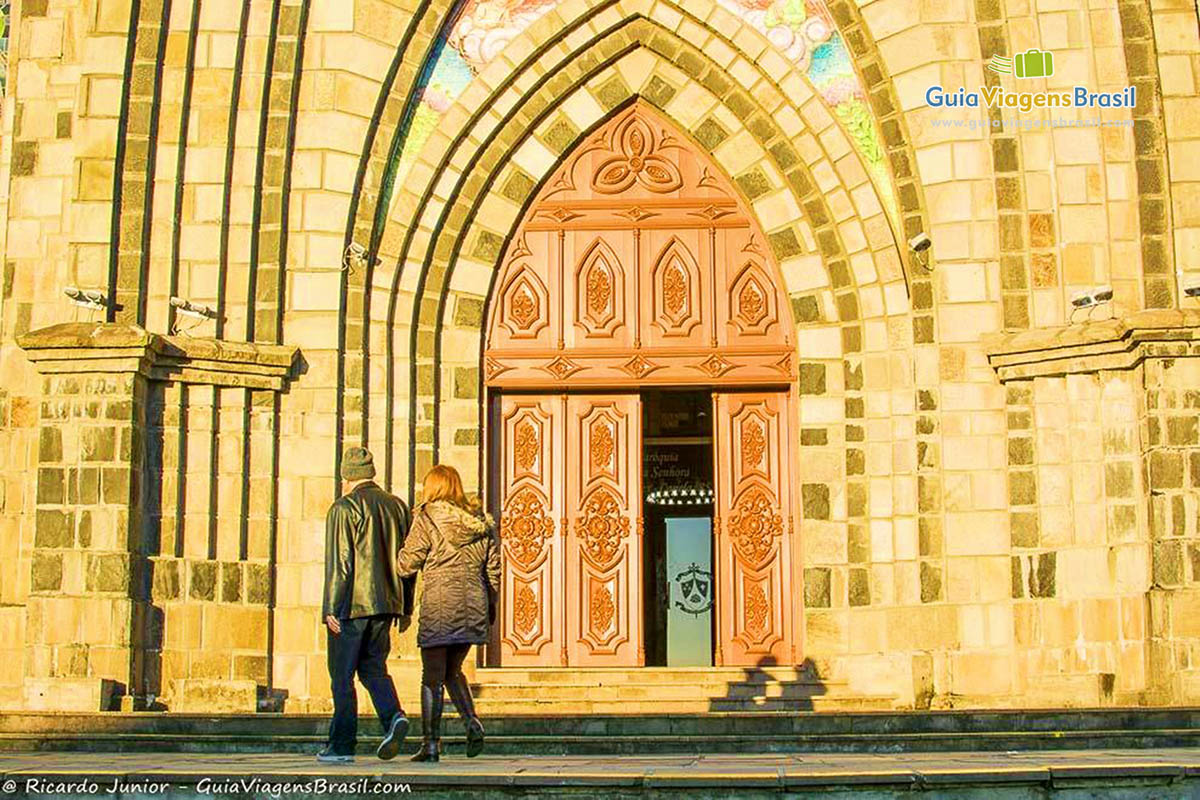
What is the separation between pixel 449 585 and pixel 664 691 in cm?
521

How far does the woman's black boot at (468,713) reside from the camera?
9914 mm

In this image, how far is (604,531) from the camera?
16047mm

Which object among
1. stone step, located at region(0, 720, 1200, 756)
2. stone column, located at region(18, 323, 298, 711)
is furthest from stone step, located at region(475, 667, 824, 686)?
stone step, located at region(0, 720, 1200, 756)

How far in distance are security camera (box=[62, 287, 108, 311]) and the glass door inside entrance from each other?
471 centimetres

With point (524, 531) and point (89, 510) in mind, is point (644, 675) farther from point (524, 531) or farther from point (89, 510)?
point (89, 510)

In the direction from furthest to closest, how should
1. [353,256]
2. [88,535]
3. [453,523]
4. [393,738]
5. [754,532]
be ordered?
[754,532], [353,256], [88,535], [453,523], [393,738]

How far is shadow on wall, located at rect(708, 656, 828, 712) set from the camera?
14.9 metres

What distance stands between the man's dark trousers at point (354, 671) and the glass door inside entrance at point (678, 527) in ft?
23.0

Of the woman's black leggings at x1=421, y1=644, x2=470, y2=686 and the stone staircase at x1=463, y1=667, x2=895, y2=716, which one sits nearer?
the woman's black leggings at x1=421, y1=644, x2=470, y2=686

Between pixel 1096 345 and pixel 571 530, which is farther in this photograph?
pixel 571 530

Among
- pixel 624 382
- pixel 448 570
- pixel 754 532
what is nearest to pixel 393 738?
pixel 448 570

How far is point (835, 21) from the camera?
52.3 feet

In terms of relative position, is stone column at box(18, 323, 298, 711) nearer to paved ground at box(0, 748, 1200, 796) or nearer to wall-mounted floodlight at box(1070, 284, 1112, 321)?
paved ground at box(0, 748, 1200, 796)

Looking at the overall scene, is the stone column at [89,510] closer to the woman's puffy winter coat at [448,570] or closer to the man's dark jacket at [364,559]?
the man's dark jacket at [364,559]
